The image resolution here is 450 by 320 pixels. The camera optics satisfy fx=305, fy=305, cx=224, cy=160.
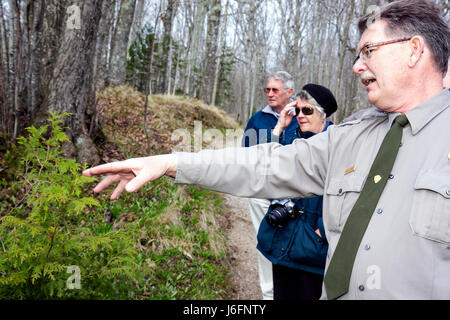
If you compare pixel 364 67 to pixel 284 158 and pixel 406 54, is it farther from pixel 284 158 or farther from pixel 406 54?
pixel 284 158

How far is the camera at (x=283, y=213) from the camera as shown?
2.37 m

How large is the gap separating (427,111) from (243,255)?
4.20 m

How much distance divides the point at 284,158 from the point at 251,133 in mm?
2524

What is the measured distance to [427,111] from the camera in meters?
1.29

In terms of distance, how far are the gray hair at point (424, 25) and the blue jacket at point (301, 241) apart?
1.28m

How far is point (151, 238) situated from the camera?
13.9 feet

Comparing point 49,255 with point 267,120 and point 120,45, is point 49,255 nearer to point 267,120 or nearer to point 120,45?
point 267,120

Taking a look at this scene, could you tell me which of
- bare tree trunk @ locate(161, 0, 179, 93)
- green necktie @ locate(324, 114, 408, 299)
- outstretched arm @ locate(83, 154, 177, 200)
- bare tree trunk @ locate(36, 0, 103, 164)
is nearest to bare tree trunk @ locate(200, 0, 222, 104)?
bare tree trunk @ locate(161, 0, 179, 93)

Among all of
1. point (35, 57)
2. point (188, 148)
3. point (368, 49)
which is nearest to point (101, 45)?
point (35, 57)

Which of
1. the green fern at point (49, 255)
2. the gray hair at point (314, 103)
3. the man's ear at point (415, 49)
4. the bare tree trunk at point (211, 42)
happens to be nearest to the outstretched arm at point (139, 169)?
the green fern at point (49, 255)

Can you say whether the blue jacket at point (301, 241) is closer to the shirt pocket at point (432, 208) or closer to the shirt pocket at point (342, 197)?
the shirt pocket at point (342, 197)

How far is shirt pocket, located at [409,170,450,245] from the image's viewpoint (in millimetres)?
1090
